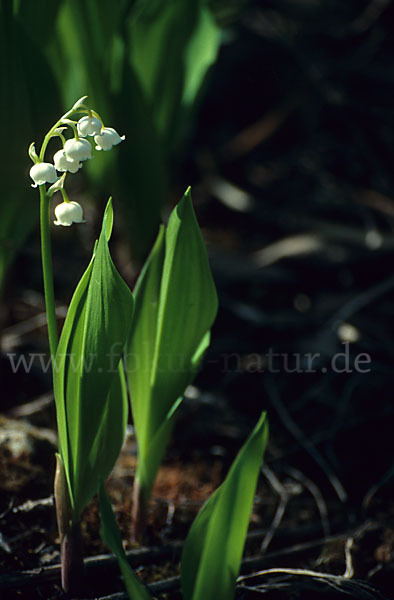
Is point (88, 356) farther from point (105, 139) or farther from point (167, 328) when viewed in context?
point (105, 139)

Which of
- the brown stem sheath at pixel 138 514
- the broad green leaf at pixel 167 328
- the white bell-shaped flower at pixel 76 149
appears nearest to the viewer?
the white bell-shaped flower at pixel 76 149

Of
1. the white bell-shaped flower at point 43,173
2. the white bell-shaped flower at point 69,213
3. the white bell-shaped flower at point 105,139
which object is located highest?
the white bell-shaped flower at point 105,139

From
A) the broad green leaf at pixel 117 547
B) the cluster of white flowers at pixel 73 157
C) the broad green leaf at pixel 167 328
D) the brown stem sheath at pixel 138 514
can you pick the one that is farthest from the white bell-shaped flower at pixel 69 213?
the brown stem sheath at pixel 138 514

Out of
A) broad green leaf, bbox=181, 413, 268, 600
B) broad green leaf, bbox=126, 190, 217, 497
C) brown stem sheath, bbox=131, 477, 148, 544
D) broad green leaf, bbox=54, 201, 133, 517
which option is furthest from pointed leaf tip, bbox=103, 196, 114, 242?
brown stem sheath, bbox=131, 477, 148, 544

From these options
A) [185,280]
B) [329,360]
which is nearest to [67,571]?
[185,280]

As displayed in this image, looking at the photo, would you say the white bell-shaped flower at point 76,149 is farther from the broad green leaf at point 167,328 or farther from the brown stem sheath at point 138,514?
the brown stem sheath at point 138,514

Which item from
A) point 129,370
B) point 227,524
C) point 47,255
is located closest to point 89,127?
point 47,255
